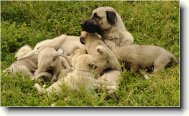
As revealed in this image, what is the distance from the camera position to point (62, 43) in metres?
9.37

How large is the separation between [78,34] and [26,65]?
192 cm

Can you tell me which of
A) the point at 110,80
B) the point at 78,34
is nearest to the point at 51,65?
the point at 110,80

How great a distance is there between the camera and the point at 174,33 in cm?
971

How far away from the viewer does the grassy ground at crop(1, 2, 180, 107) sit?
742 centimetres

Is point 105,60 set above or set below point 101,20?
below

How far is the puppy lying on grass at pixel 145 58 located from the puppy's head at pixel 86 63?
72 centimetres

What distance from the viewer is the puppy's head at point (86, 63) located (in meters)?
7.71

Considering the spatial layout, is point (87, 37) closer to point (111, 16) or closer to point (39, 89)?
point (111, 16)

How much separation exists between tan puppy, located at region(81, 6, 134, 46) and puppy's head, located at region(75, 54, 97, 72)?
873 mm

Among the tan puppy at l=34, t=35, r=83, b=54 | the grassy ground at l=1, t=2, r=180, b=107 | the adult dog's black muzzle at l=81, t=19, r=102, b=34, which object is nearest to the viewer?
the grassy ground at l=1, t=2, r=180, b=107

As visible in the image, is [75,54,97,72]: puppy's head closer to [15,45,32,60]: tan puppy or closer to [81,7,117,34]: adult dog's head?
[81,7,117,34]: adult dog's head

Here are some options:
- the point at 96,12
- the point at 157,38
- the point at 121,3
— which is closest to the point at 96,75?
the point at 96,12

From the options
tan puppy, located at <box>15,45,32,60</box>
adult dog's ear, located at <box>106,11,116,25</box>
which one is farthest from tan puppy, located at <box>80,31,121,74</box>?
tan puppy, located at <box>15,45,32,60</box>

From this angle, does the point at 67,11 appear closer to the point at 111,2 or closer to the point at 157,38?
the point at 111,2
